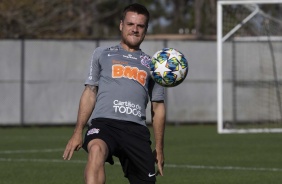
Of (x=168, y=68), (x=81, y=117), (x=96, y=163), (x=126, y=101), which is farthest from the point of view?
(x=168, y=68)

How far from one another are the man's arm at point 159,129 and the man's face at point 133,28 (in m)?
0.66

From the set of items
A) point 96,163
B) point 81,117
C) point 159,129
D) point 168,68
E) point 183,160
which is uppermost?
point 168,68

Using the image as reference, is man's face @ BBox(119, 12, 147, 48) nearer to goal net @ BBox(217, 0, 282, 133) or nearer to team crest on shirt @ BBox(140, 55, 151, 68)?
team crest on shirt @ BBox(140, 55, 151, 68)

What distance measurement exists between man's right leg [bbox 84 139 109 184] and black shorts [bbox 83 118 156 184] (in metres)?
0.24

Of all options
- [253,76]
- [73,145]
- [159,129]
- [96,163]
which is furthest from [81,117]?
[253,76]

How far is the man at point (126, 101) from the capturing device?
9.29m

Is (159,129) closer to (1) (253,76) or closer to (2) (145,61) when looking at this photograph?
(2) (145,61)

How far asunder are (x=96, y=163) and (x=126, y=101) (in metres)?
0.87

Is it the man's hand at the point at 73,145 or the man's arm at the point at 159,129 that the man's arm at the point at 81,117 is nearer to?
the man's hand at the point at 73,145

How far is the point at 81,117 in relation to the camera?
9227mm

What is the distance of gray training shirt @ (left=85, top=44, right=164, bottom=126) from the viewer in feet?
30.7

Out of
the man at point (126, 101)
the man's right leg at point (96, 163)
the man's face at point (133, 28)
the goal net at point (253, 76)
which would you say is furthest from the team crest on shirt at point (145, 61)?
the goal net at point (253, 76)

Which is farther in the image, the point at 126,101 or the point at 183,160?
the point at 183,160

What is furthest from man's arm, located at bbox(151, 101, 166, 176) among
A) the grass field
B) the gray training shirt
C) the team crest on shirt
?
the grass field
